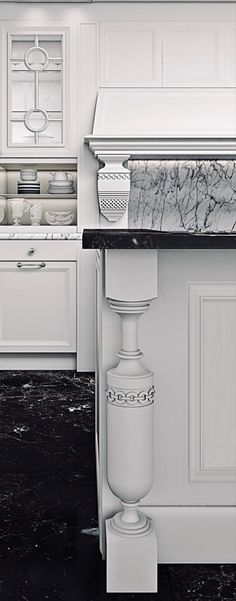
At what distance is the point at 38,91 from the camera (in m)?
4.74

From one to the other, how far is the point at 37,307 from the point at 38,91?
144 centimetres

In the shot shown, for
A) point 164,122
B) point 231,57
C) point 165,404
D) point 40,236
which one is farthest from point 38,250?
point 165,404

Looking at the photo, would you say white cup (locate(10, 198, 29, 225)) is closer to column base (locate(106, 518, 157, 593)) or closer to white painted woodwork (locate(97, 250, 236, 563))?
white painted woodwork (locate(97, 250, 236, 563))

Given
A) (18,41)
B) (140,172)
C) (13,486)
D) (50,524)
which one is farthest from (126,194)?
(50,524)

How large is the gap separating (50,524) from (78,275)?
8.44 ft

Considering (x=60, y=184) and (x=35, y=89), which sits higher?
(x=35, y=89)

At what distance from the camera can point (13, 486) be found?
252 cm

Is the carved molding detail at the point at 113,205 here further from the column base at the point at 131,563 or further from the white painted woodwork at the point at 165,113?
the column base at the point at 131,563

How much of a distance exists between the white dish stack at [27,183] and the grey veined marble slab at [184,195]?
67 centimetres

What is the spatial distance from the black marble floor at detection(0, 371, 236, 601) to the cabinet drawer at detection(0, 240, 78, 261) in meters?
1.12

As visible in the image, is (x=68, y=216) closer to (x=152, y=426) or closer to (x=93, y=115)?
(x=93, y=115)

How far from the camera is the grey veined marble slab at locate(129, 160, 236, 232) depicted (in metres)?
4.88

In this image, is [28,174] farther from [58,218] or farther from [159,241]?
[159,241]

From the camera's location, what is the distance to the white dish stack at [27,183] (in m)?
4.88
